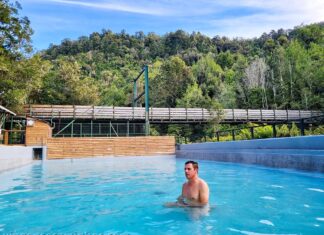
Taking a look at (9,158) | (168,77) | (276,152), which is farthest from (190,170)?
(168,77)

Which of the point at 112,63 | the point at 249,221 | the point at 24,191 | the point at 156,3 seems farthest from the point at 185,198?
the point at 112,63

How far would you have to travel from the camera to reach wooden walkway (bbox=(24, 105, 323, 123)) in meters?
26.4

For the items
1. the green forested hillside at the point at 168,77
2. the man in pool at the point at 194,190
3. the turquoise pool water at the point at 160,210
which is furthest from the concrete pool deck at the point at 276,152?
the green forested hillside at the point at 168,77

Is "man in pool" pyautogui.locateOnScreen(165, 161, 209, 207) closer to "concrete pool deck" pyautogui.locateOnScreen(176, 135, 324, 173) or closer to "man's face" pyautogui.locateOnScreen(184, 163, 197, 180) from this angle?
"man's face" pyautogui.locateOnScreen(184, 163, 197, 180)

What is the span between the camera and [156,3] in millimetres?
18391

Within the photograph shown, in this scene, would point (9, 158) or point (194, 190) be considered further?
point (9, 158)

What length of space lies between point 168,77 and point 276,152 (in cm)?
3827

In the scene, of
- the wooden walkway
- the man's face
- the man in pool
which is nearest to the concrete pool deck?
the man in pool

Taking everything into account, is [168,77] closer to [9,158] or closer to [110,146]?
[110,146]

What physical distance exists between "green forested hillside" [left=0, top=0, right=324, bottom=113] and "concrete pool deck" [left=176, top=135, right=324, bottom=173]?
1169 cm

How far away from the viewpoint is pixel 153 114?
A: 1184 inches

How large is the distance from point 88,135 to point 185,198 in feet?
71.6

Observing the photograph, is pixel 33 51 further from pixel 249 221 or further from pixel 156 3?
pixel 249 221

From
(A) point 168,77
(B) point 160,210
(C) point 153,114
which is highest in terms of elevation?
(A) point 168,77
